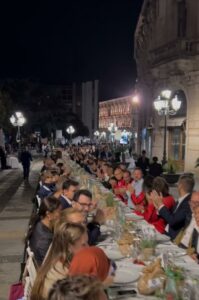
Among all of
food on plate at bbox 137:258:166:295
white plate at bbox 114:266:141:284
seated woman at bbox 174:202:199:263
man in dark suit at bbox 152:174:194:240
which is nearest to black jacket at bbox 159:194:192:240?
man in dark suit at bbox 152:174:194:240

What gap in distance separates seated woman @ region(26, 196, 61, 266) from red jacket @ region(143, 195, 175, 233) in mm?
2157

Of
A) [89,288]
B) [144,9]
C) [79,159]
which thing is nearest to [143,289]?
[89,288]

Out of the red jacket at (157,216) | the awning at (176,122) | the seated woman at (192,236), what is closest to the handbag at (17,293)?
the seated woman at (192,236)

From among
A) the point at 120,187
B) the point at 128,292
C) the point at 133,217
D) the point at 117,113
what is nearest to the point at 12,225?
the point at 120,187

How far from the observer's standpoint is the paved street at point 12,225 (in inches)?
270

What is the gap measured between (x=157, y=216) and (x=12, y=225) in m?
4.99

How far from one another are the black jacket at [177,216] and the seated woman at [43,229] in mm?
1639

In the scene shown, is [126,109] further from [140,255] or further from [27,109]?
[140,255]

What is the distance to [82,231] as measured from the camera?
12.1 feet

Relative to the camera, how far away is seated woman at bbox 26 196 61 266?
491 cm

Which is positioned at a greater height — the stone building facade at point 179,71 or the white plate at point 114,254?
the stone building facade at point 179,71

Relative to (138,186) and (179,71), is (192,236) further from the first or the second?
(179,71)

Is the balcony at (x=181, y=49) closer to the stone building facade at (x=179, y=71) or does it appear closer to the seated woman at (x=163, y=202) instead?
the stone building facade at (x=179, y=71)

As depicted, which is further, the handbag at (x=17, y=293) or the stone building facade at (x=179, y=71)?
the stone building facade at (x=179, y=71)
